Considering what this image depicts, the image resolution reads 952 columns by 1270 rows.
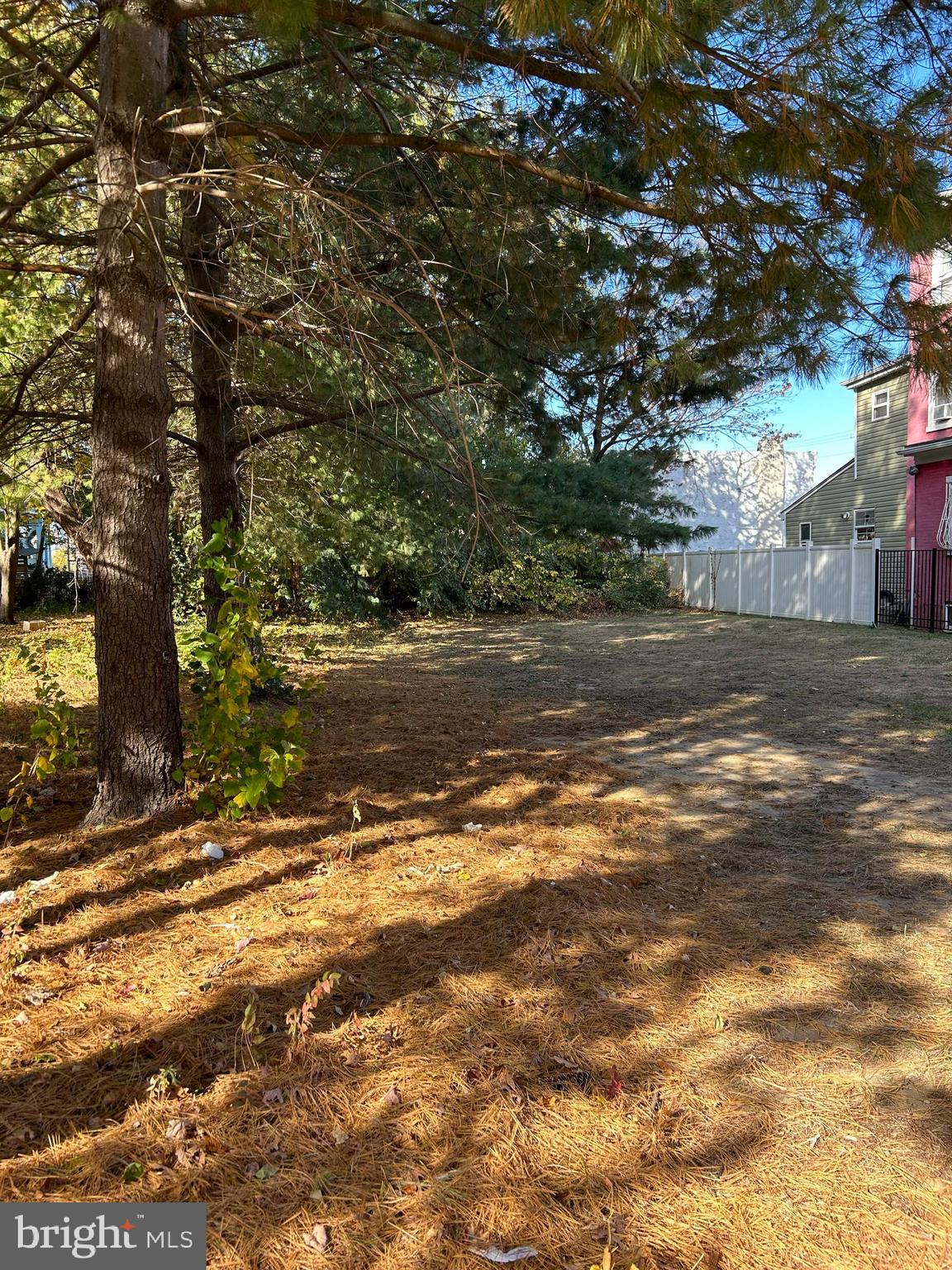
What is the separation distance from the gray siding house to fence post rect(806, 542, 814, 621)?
131cm

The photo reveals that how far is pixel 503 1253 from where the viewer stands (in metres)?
1.71

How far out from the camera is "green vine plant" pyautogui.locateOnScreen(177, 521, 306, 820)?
3.75 m

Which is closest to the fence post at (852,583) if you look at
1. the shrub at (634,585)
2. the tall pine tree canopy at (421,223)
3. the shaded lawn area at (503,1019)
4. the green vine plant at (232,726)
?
the shrub at (634,585)

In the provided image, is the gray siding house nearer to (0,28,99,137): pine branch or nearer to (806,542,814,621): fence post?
(806,542,814,621): fence post

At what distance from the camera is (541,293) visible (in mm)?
5387

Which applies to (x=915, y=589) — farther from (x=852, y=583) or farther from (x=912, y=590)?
(x=852, y=583)

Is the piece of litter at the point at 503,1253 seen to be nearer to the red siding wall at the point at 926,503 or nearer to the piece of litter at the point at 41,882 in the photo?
the piece of litter at the point at 41,882

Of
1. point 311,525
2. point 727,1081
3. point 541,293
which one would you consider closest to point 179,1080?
point 727,1081

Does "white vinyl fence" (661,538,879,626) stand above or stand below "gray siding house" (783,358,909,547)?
below

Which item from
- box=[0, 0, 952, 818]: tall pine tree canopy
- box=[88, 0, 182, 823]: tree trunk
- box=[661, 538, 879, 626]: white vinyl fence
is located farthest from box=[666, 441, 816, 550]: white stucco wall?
box=[88, 0, 182, 823]: tree trunk

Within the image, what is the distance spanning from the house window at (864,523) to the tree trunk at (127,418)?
2009 cm

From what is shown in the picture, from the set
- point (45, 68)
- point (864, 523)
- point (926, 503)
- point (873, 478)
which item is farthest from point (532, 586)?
point (45, 68)

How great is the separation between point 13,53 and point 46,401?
84.7 inches
